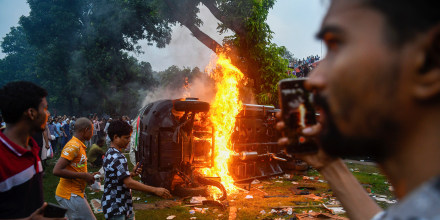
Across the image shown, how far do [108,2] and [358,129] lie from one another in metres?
31.3

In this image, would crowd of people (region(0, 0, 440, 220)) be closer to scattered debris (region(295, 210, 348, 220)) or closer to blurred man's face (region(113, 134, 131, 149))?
blurred man's face (region(113, 134, 131, 149))

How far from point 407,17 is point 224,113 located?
11971 millimetres

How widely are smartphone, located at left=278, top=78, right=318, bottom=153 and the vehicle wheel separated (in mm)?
7847

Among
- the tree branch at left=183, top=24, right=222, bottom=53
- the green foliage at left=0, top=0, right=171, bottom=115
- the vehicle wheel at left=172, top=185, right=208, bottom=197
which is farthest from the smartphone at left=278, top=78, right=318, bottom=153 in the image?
the green foliage at left=0, top=0, right=171, bottom=115

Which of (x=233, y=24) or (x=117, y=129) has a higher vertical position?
(x=233, y=24)

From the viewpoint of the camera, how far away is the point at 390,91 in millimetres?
775

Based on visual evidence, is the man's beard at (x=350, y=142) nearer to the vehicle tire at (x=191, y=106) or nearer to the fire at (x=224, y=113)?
the vehicle tire at (x=191, y=106)

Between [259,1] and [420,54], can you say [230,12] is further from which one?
[420,54]

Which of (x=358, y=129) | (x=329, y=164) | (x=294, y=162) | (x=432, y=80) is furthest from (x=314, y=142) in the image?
(x=294, y=162)

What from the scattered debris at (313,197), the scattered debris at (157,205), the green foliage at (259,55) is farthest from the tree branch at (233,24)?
the scattered debris at (157,205)

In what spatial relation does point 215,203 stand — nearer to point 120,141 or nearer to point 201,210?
point 201,210

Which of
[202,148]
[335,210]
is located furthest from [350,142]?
[202,148]

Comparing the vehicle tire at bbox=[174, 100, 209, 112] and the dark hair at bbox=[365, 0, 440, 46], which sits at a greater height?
the vehicle tire at bbox=[174, 100, 209, 112]

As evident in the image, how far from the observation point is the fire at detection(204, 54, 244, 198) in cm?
1060
